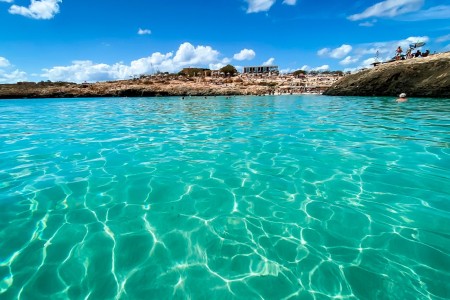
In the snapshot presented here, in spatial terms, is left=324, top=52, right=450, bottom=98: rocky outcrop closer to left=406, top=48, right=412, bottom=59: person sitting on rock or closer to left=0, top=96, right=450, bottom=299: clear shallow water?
left=406, top=48, right=412, bottom=59: person sitting on rock

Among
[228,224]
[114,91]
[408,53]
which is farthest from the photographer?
[114,91]

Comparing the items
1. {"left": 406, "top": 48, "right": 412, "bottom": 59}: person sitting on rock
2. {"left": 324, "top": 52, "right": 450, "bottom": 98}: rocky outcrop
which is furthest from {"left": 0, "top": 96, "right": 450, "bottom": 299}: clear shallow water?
{"left": 406, "top": 48, "right": 412, "bottom": 59}: person sitting on rock

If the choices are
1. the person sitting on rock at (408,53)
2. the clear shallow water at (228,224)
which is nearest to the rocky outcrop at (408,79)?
the person sitting on rock at (408,53)

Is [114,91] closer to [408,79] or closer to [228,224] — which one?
[408,79]

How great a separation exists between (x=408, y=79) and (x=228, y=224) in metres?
29.2

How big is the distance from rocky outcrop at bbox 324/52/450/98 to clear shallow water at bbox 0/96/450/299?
20.6 m

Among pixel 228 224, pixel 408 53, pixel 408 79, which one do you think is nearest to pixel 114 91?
pixel 408 79

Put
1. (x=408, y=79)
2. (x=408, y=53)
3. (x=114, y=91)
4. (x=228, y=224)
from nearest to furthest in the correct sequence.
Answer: (x=228, y=224), (x=408, y=79), (x=408, y=53), (x=114, y=91)

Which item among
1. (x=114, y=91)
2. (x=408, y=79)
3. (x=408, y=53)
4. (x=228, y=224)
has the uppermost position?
(x=408, y=53)

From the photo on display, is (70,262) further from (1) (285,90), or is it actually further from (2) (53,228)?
(1) (285,90)

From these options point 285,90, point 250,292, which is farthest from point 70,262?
point 285,90

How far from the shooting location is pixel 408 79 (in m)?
24.9

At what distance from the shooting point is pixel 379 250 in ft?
10.4

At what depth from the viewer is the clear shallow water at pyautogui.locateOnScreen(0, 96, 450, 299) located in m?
2.71
